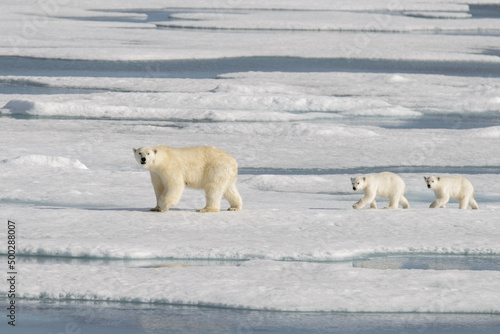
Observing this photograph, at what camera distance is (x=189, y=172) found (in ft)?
21.0

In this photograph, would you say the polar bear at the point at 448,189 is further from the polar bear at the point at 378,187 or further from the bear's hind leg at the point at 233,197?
the bear's hind leg at the point at 233,197

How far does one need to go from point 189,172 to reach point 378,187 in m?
1.78

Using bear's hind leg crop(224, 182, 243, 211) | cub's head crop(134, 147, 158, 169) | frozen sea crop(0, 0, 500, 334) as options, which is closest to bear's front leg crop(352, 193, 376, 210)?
frozen sea crop(0, 0, 500, 334)

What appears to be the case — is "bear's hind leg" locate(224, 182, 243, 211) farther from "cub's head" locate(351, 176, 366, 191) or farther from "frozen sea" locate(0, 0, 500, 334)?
"cub's head" locate(351, 176, 366, 191)

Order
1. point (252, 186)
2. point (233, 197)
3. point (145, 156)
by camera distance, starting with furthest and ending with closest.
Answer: point (252, 186) → point (233, 197) → point (145, 156)

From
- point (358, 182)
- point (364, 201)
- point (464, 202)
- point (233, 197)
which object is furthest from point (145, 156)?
point (464, 202)

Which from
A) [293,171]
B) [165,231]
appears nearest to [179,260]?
[165,231]

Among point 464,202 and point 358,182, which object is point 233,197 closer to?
point 358,182

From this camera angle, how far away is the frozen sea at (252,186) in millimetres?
4754

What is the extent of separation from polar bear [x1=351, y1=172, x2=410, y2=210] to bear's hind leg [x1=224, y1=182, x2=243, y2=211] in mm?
1055

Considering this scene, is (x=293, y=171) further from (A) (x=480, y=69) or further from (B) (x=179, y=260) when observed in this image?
(A) (x=480, y=69)

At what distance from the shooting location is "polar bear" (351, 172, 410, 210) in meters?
7.26

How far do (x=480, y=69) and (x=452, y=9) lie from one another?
15.3m

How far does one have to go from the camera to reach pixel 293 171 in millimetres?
9469
